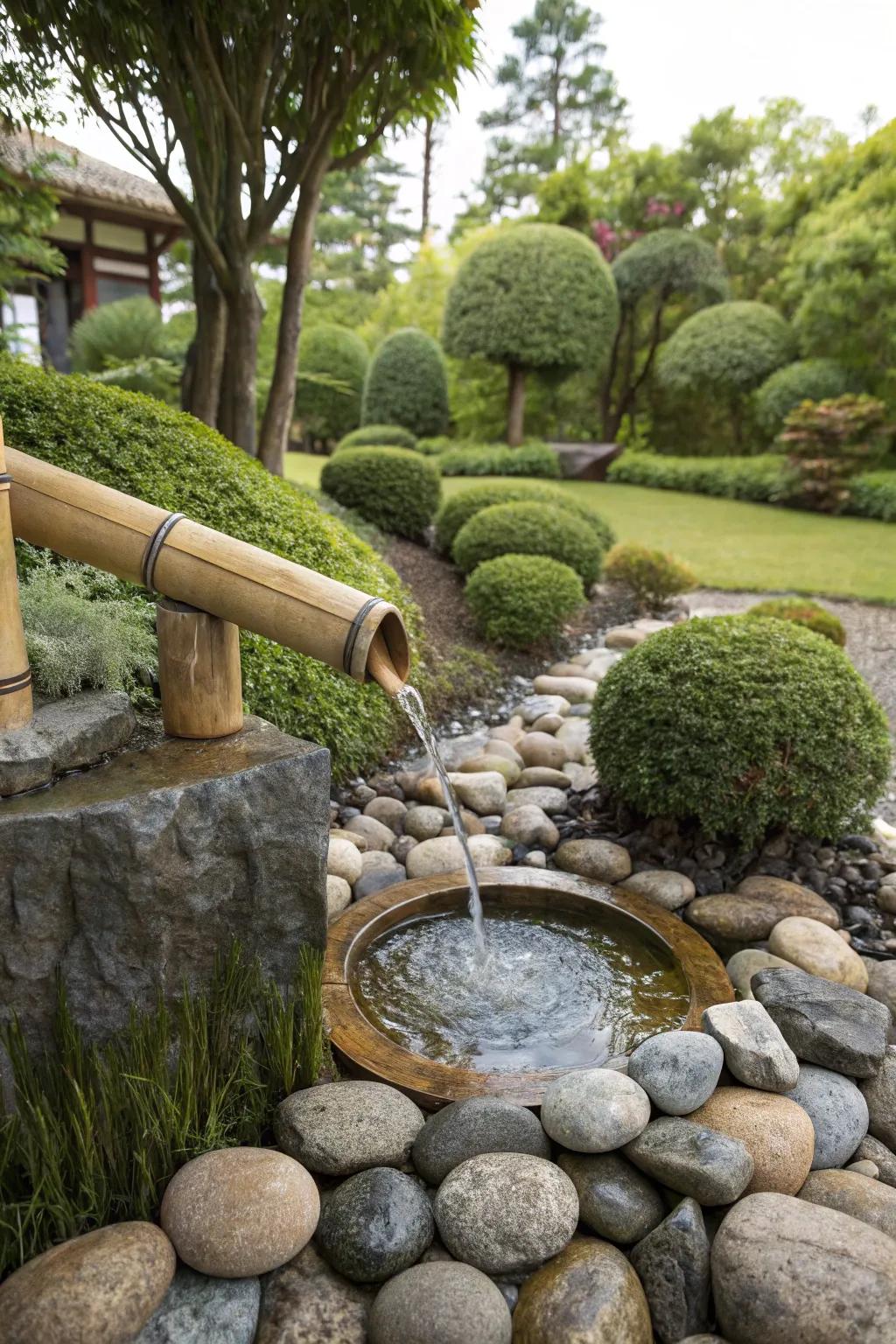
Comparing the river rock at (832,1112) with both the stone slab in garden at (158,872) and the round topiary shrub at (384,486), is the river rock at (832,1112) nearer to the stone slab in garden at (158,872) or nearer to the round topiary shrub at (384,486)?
the stone slab in garden at (158,872)

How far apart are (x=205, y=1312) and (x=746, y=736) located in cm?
259

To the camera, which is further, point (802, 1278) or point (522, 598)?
point (522, 598)

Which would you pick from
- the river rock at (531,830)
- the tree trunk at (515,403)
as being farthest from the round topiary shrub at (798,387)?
the river rock at (531,830)

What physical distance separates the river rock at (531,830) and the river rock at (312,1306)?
2106 mm

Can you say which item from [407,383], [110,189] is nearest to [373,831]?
[110,189]

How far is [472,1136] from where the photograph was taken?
2150 mm

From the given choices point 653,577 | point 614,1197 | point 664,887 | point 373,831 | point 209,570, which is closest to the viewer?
point 614,1197

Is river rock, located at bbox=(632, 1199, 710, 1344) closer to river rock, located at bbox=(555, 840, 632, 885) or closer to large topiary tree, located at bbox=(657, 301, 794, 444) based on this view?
river rock, located at bbox=(555, 840, 632, 885)

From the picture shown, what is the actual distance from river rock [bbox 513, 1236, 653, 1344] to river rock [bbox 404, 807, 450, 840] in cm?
206

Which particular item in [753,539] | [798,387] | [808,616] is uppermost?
[798,387]

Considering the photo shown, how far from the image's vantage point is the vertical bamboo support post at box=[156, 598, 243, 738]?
2.26 m

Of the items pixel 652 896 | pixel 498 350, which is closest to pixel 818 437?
pixel 498 350

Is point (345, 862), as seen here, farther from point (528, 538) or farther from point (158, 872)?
point (528, 538)

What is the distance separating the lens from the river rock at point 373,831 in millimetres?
3824
